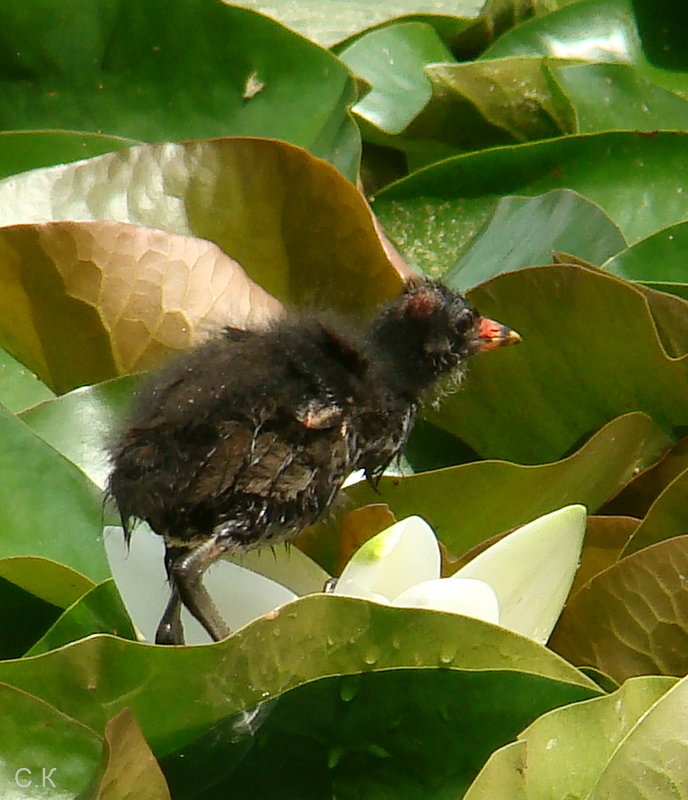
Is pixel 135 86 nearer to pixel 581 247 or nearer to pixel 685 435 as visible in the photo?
pixel 581 247

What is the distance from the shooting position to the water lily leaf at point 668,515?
1.36 meters

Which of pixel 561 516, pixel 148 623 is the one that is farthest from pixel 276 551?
pixel 561 516

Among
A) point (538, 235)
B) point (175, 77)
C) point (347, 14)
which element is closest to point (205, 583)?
point (538, 235)

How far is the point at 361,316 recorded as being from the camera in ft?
5.81

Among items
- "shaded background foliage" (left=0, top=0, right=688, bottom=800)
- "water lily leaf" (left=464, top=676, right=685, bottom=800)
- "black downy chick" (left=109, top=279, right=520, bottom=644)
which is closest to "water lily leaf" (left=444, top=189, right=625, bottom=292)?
"shaded background foliage" (left=0, top=0, right=688, bottom=800)

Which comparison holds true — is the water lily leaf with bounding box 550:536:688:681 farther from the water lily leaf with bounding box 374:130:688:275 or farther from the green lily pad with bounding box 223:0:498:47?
the green lily pad with bounding box 223:0:498:47

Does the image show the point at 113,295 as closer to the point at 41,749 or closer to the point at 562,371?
the point at 562,371

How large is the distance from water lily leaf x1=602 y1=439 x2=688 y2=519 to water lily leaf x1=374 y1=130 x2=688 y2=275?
1.59 feet

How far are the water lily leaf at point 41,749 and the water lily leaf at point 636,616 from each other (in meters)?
0.51

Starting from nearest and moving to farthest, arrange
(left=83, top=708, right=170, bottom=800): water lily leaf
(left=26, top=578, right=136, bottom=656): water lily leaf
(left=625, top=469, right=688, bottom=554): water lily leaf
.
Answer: (left=83, top=708, right=170, bottom=800): water lily leaf < (left=26, top=578, right=136, bottom=656): water lily leaf < (left=625, top=469, right=688, bottom=554): water lily leaf

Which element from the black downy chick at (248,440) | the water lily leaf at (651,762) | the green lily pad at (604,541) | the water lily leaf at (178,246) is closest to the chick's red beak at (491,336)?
the black downy chick at (248,440)

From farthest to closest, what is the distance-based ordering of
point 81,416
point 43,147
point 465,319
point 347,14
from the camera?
point 347,14 < point 43,147 < point 465,319 < point 81,416

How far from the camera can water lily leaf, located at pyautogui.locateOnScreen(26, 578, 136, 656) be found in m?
1.25

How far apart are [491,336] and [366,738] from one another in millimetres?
641
